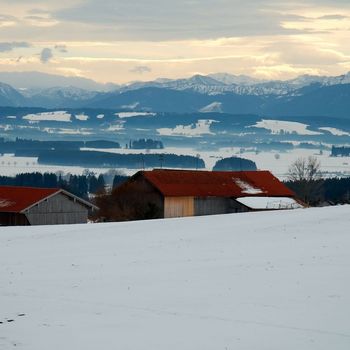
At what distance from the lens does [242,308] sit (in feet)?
68.4

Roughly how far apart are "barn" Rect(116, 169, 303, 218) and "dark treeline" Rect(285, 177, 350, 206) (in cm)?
1623

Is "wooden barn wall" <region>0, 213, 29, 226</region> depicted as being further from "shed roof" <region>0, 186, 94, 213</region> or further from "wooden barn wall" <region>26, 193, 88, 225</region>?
"shed roof" <region>0, 186, 94, 213</region>

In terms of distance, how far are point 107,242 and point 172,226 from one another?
25.0ft

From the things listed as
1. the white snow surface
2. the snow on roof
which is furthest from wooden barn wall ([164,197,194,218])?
the white snow surface

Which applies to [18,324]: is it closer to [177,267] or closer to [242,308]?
[242,308]

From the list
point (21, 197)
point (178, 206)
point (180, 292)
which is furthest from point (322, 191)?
A: point (180, 292)

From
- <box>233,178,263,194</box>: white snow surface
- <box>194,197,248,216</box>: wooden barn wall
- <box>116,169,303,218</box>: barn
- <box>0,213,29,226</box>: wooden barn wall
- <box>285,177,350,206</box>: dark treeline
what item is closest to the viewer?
<box>0,213,29,226</box>: wooden barn wall

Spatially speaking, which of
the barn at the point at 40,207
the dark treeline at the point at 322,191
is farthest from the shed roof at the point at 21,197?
the dark treeline at the point at 322,191

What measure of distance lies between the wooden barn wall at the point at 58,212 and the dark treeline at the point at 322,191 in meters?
33.7

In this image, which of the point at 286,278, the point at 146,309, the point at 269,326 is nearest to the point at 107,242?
the point at 286,278

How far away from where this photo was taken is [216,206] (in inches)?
2889

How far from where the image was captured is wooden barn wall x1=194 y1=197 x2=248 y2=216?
2857 inches

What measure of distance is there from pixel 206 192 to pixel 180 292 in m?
50.3

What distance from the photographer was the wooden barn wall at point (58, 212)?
207ft
